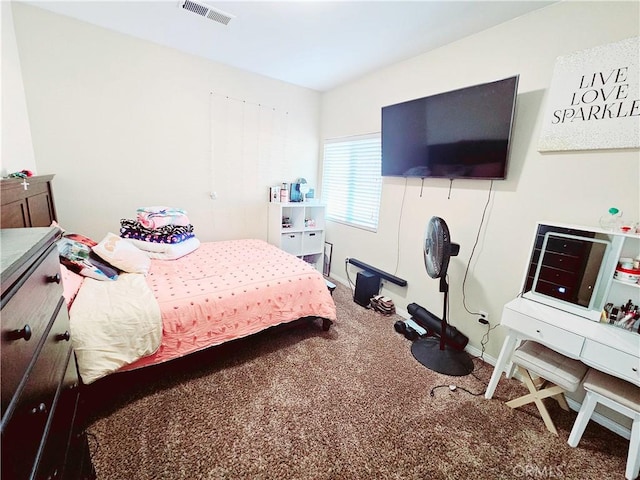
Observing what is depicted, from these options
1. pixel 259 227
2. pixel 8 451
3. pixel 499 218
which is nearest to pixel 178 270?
pixel 259 227

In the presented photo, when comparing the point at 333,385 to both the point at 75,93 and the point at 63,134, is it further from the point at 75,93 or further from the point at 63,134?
the point at 75,93

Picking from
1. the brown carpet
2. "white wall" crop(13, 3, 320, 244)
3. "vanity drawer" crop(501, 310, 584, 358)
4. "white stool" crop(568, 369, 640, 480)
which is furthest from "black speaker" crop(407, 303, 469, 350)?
"white wall" crop(13, 3, 320, 244)

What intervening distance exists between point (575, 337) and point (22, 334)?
238 cm

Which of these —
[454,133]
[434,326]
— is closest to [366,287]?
[434,326]

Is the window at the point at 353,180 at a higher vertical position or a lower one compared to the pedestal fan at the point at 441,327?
higher

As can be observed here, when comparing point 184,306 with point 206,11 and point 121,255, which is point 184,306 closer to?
point 121,255

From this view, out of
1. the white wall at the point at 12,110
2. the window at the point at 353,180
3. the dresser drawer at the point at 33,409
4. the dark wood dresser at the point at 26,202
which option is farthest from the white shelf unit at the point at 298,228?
Result: the dresser drawer at the point at 33,409

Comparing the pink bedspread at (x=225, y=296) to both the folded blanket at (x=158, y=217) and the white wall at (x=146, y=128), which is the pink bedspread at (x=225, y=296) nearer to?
the folded blanket at (x=158, y=217)

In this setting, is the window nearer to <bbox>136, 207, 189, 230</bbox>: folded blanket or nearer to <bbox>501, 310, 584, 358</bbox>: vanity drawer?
<bbox>501, 310, 584, 358</bbox>: vanity drawer

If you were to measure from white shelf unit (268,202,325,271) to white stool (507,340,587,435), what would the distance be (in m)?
2.62

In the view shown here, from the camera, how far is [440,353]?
2.38 metres

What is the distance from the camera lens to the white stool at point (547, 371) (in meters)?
1.59

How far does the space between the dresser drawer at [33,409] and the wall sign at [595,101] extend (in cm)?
282

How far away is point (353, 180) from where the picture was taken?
3.66m
